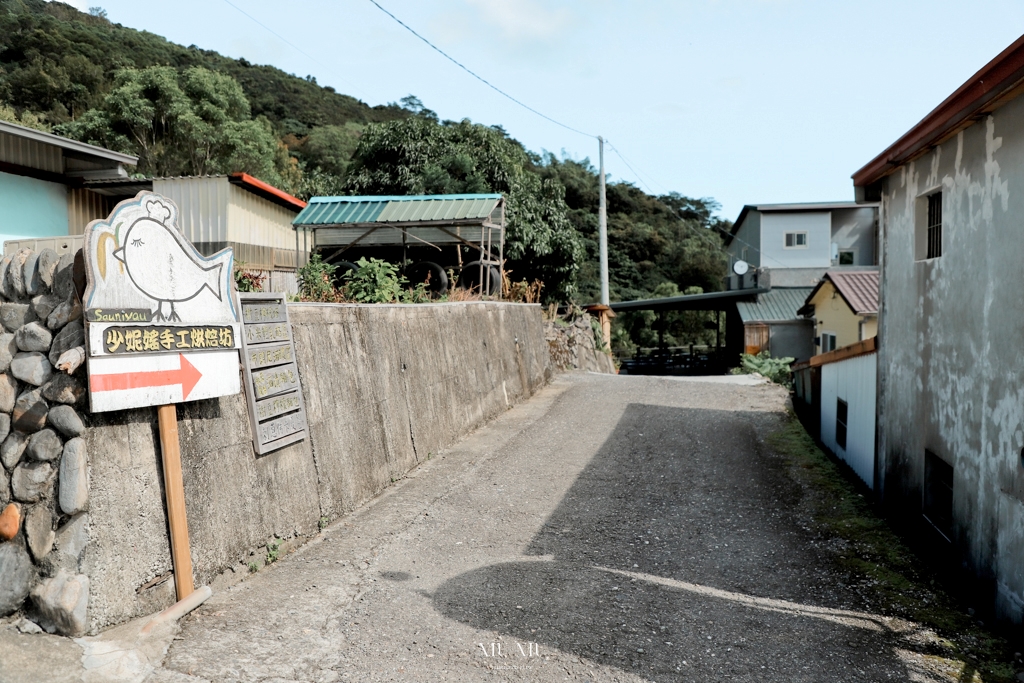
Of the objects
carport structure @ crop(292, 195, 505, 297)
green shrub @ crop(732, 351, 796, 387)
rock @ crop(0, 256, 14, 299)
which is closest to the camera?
rock @ crop(0, 256, 14, 299)

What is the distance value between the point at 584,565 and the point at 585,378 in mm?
11941

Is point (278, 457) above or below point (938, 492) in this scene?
above

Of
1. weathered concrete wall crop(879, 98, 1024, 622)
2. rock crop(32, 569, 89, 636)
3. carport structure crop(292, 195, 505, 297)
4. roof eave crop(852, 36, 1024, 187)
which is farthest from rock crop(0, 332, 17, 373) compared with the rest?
carport structure crop(292, 195, 505, 297)

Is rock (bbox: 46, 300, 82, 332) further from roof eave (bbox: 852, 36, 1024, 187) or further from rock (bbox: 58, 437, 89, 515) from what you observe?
roof eave (bbox: 852, 36, 1024, 187)

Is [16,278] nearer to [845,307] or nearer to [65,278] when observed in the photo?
[65,278]

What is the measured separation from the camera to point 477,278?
649 inches

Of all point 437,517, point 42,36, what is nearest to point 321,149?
point 42,36

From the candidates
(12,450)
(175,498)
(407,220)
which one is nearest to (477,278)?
(407,220)

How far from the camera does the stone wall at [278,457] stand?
448 centimetres

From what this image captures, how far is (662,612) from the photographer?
5695 mm

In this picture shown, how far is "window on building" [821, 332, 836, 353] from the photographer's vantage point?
19.8 metres

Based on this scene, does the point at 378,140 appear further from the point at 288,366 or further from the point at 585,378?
the point at 288,366

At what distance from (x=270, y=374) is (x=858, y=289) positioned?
1515 centimetres

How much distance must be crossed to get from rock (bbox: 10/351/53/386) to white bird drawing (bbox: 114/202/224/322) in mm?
687
